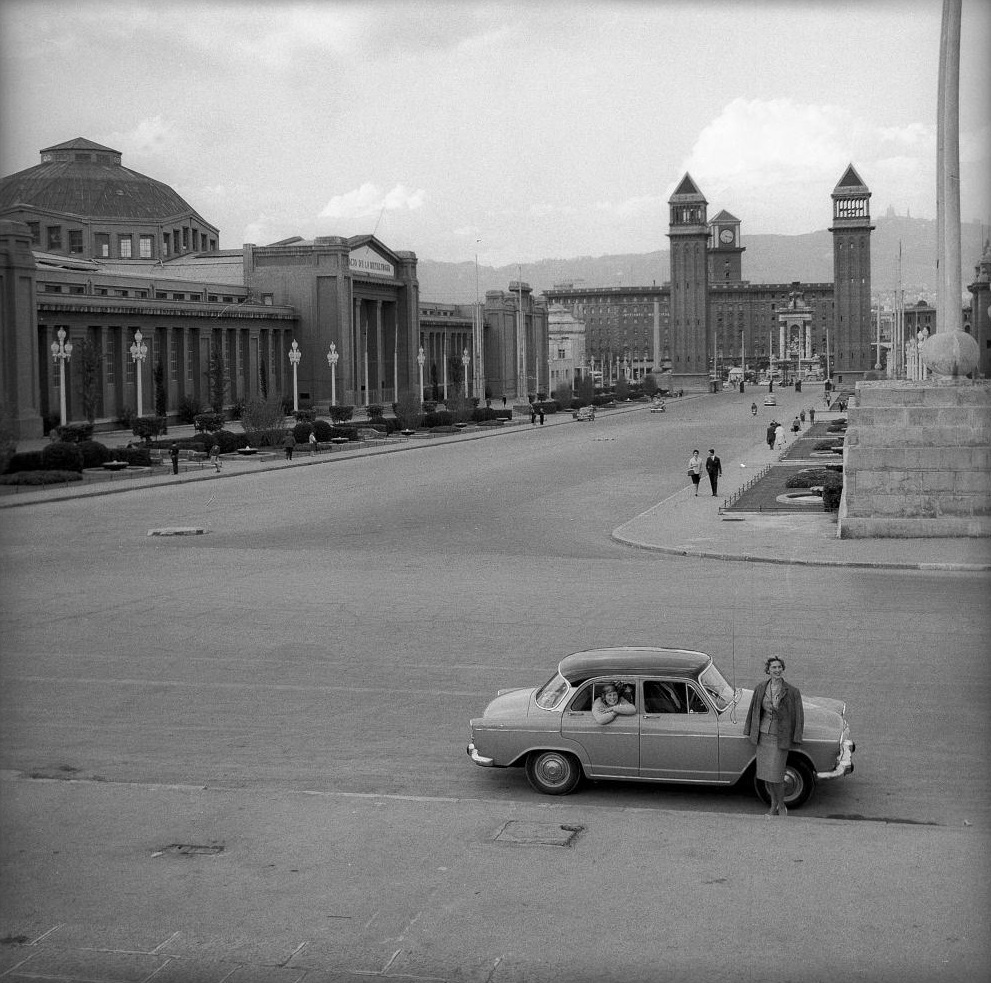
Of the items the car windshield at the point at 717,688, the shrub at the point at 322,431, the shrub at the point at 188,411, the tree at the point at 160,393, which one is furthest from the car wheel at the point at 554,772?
the shrub at the point at 188,411

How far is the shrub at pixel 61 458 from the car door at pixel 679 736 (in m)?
40.1

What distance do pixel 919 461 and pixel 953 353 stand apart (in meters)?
2.50

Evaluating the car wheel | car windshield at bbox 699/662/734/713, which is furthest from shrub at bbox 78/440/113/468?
car windshield at bbox 699/662/734/713

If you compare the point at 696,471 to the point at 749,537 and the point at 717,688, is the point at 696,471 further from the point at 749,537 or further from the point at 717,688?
the point at 717,688

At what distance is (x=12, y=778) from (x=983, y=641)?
483 inches

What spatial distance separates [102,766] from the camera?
1334cm

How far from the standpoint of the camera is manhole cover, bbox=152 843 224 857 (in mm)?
10734

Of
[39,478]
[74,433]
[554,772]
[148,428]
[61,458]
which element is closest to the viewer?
[554,772]

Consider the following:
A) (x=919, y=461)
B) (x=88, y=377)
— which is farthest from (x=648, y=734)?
(x=88, y=377)

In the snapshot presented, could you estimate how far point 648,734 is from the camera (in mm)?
12242

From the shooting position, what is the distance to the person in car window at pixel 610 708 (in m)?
12.3

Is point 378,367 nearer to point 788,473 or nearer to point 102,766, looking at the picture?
point 788,473

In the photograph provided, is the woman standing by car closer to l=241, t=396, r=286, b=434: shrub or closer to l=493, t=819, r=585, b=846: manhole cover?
l=493, t=819, r=585, b=846: manhole cover

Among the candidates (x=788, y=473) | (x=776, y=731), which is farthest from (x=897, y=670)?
(x=788, y=473)
